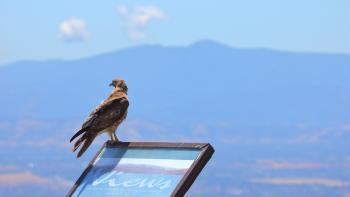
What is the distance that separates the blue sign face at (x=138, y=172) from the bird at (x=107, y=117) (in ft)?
3.04

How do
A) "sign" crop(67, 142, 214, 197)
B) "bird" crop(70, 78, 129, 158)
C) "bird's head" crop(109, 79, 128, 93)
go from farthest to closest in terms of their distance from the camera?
"bird's head" crop(109, 79, 128, 93), "bird" crop(70, 78, 129, 158), "sign" crop(67, 142, 214, 197)

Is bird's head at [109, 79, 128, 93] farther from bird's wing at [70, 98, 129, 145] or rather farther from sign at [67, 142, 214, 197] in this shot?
sign at [67, 142, 214, 197]

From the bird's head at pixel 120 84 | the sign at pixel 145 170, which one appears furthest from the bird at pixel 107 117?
the sign at pixel 145 170

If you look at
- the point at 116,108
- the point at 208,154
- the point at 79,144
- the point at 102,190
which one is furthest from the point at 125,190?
the point at 116,108

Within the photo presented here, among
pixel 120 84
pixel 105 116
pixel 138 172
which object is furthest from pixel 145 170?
pixel 120 84

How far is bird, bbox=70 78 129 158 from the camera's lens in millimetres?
8516

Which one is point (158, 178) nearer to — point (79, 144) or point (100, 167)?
point (100, 167)

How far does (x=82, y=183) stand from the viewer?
7246 mm

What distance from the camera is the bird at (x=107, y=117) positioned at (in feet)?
27.9

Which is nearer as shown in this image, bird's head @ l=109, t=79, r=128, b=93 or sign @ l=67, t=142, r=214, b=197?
sign @ l=67, t=142, r=214, b=197

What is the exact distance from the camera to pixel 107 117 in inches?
357

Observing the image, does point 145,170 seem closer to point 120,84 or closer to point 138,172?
point 138,172

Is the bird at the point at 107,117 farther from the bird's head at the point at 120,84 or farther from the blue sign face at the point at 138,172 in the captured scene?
the blue sign face at the point at 138,172

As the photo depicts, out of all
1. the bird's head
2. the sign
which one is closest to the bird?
the bird's head
